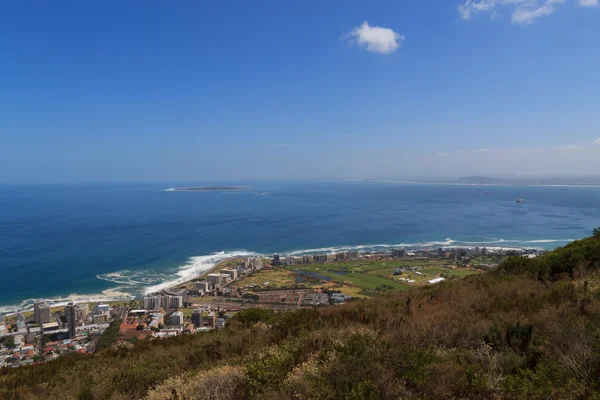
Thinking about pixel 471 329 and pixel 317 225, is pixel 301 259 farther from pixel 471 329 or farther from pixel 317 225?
pixel 471 329

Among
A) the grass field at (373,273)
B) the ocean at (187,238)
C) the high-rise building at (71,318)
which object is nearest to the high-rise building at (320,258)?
the grass field at (373,273)

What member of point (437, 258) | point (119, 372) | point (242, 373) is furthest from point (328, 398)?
point (437, 258)

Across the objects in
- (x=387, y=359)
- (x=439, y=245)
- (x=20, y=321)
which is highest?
(x=387, y=359)

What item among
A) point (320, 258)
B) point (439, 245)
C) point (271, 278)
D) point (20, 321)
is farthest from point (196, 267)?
point (439, 245)

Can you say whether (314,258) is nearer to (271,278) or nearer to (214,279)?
(271,278)

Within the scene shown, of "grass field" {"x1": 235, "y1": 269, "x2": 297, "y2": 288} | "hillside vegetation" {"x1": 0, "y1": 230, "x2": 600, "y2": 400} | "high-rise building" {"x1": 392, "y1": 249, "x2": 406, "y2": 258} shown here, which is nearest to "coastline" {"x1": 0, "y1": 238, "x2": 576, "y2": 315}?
"high-rise building" {"x1": 392, "y1": 249, "x2": 406, "y2": 258}

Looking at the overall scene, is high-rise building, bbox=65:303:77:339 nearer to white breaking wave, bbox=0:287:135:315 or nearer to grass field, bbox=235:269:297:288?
white breaking wave, bbox=0:287:135:315
